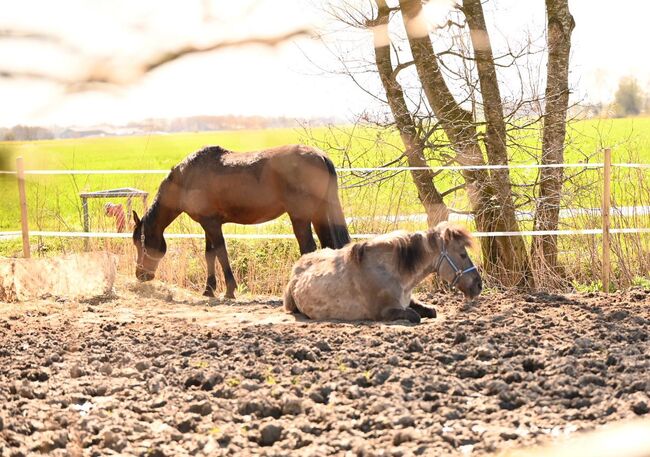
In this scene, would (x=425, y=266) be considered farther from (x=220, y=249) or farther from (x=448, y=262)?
(x=220, y=249)

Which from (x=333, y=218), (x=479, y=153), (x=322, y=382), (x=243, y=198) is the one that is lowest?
(x=322, y=382)

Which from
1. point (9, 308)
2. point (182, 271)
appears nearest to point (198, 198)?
point (182, 271)

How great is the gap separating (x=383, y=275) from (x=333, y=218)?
177 cm

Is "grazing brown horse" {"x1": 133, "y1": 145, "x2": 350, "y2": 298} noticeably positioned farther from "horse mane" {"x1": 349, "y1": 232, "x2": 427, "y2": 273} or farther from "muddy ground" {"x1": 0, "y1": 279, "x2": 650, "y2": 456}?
"muddy ground" {"x1": 0, "y1": 279, "x2": 650, "y2": 456}

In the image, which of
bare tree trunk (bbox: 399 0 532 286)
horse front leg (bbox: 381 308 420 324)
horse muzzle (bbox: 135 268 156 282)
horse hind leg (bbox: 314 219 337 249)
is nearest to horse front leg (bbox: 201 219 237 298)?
horse muzzle (bbox: 135 268 156 282)

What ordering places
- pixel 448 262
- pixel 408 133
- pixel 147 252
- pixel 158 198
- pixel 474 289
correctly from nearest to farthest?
pixel 448 262 → pixel 474 289 → pixel 158 198 → pixel 147 252 → pixel 408 133

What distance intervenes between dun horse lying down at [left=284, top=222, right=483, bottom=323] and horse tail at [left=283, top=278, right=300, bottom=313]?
0.02 meters

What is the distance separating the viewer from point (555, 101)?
31.7ft

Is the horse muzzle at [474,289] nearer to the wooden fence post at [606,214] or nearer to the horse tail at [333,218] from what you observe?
the horse tail at [333,218]

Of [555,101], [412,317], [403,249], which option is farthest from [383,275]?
[555,101]

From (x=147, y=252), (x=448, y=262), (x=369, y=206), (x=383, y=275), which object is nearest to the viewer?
(x=383, y=275)

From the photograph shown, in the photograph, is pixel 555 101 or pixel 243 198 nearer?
pixel 243 198

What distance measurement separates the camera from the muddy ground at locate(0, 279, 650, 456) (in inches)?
154

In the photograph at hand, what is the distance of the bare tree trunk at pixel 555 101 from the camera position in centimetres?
967
